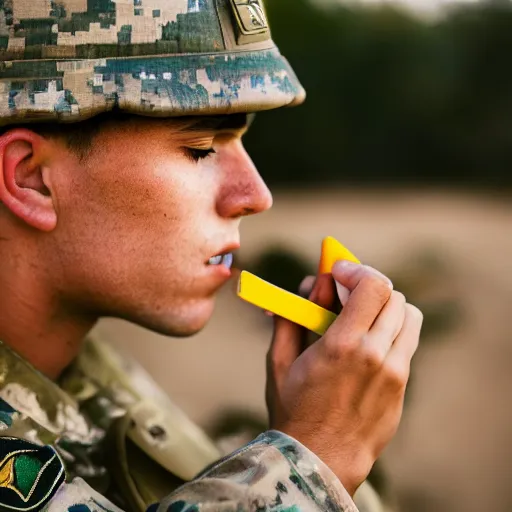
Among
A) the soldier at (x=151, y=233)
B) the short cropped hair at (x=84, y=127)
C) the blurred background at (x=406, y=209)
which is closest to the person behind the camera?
the soldier at (x=151, y=233)

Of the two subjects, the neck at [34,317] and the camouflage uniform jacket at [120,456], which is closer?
→ the camouflage uniform jacket at [120,456]

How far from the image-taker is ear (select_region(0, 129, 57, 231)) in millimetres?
1992

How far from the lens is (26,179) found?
2.04 m

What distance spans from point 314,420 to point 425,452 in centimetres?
413

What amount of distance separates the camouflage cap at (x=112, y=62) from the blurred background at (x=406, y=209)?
387cm

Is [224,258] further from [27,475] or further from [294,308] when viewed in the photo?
[27,475]

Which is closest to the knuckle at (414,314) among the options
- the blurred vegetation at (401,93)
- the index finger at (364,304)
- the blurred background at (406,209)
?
the index finger at (364,304)

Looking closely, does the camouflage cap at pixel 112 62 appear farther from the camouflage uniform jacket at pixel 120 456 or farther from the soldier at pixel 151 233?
the camouflage uniform jacket at pixel 120 456

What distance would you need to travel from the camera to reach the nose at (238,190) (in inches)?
81.0

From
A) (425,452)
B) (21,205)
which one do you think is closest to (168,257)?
(21,205)

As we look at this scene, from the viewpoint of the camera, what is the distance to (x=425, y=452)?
575 centimetres

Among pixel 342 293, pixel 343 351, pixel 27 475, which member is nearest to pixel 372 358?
pixel 343 351

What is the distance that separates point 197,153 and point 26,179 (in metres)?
0.41

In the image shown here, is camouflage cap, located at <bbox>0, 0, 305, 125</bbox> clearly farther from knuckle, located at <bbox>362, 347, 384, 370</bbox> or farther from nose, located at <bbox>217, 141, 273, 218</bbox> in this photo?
knuckle, located at <bbox>362, 347, 384, 370</bbox>
